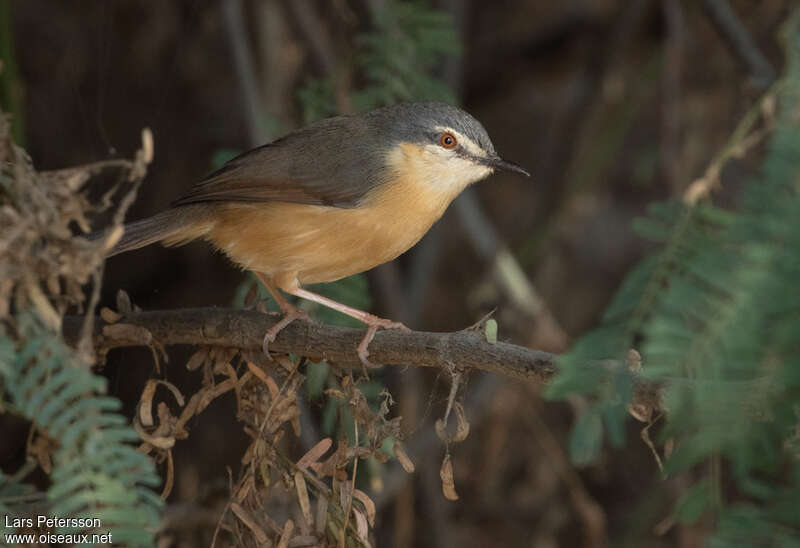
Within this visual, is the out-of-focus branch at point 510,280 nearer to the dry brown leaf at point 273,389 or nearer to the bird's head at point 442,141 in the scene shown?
the bird's head at point 442,141

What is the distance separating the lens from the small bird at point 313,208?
403 centimetres

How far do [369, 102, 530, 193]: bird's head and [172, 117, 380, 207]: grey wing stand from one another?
0.76 ft

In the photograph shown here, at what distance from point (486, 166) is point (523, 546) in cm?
344

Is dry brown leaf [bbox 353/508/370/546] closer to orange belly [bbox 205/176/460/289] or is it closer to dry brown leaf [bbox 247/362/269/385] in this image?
dry brown leaf [bbox 247/362/269/385]

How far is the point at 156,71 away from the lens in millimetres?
6418

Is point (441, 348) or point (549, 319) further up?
point (441, 348)

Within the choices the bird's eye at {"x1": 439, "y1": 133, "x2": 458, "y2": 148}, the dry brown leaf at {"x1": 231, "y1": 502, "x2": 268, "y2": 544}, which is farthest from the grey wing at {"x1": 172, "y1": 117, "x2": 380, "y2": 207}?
the dry brown leaf at {"x1": 231, "y1": 502, "x2": 268, "y2": 544}

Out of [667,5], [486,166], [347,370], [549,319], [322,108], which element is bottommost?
[549,319]

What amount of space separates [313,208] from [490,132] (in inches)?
148

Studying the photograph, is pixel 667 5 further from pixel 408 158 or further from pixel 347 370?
pixel 347 370

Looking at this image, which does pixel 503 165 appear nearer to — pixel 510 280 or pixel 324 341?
pixel 510 280

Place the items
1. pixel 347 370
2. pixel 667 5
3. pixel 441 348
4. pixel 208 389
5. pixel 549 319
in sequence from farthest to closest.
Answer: pixel 667 5
pixel 549 319
pixel 347 370
pixel 208 389
pixel 441 348

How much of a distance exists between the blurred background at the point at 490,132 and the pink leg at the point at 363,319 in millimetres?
325

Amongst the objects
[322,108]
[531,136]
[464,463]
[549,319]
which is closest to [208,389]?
[322,108]
